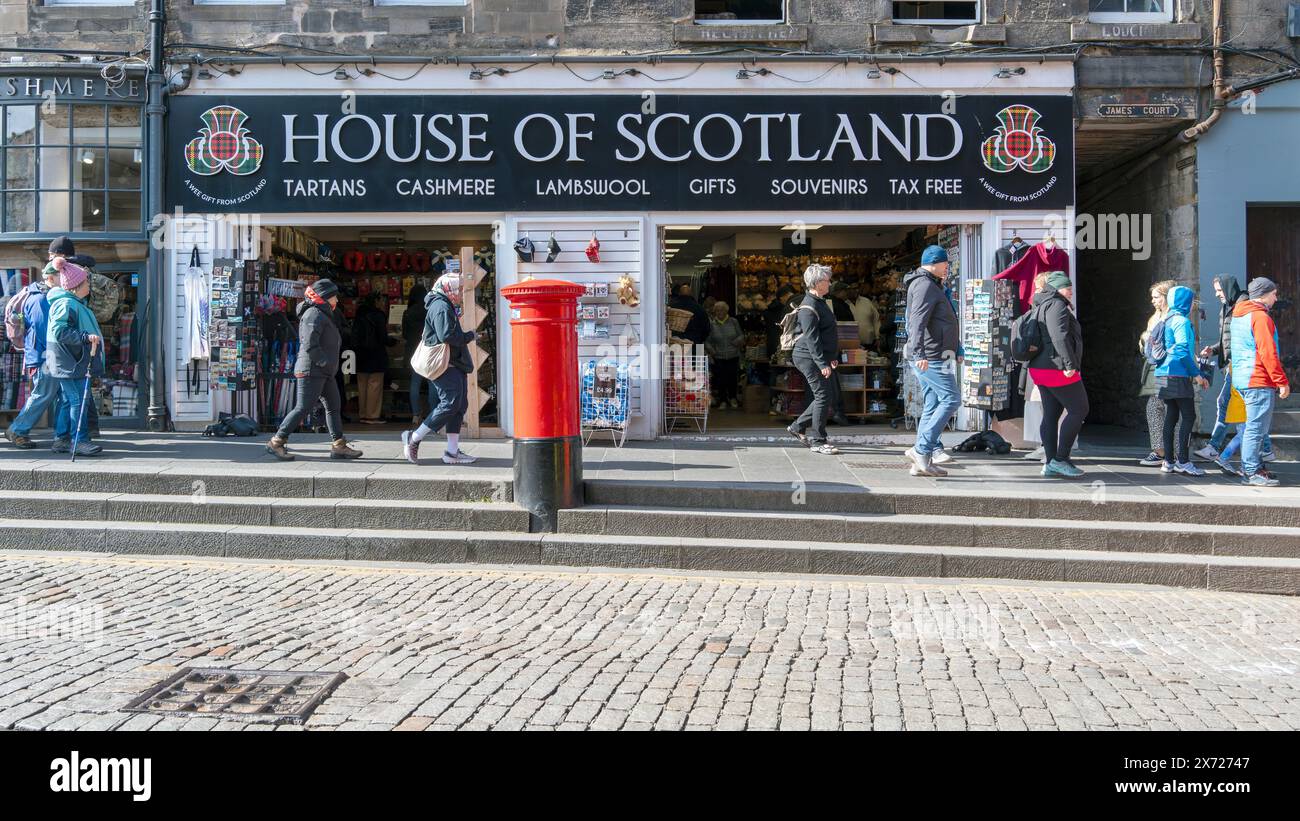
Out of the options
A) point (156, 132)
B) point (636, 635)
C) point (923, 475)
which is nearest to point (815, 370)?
point (923, 475)

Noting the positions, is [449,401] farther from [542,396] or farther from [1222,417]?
[1222,417]

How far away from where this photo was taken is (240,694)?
479 cm

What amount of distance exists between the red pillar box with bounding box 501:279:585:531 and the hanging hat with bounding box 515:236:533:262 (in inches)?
152

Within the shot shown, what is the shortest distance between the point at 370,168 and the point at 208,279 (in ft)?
7.19

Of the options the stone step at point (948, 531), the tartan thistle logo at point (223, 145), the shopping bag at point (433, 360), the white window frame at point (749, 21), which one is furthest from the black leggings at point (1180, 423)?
the tartan thistle logo at point (223, 145)

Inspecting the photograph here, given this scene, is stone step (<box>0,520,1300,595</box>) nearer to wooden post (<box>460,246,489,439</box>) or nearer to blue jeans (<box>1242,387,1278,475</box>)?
blue jeans (<box>1242,387,1278,475</box>)

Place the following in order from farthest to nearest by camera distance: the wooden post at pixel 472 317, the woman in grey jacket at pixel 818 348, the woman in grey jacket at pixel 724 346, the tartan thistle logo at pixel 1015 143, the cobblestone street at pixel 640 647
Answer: the woman in grey jacket at pixel 724 346, the tartan thistle logo at pixel 1015 143, the wooden post at pixel 472 317, the woman in grey jacket at pixel 818 348, the cobblestone street at pixel 640 647

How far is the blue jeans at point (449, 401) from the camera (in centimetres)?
948

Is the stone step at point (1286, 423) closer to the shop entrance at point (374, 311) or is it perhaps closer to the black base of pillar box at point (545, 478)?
the black base of pillar box at point (545, 478)

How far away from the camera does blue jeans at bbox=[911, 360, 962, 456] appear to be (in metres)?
9.15

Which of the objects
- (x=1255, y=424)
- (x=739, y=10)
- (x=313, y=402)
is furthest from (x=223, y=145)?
(x=1255, y=424)

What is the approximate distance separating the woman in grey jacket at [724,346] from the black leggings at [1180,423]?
6.71 metres

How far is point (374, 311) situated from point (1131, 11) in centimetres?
979

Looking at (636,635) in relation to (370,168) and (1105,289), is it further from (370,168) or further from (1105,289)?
(1105,289)
